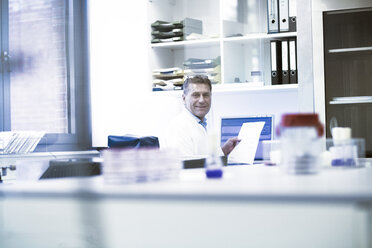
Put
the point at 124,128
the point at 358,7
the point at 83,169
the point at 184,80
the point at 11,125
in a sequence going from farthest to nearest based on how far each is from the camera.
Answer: the point at 124,128
the point at 184,80
the point at 11,125
the point at 358,7
the point at 83,169

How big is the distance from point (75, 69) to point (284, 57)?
1731mm

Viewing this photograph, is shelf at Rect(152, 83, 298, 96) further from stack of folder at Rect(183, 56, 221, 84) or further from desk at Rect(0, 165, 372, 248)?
desk at Rect(0, 165, 372, 248)

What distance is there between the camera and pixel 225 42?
424 centimetres

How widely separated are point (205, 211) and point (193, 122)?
110 inches

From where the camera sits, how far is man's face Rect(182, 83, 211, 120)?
4090 mm

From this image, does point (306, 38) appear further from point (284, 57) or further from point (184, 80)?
point (184, 80)

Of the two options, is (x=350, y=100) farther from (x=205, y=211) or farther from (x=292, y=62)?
(x=205, y=211)

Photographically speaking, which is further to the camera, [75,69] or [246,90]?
[75,69]

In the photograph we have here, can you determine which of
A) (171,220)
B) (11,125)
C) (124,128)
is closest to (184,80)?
(124,128)

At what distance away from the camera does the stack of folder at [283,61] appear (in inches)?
152

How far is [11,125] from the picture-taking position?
3881mm

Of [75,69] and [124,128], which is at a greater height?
[75,69]

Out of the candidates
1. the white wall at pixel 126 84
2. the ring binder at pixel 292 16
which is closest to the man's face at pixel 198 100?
the white wall at pixel 126 84

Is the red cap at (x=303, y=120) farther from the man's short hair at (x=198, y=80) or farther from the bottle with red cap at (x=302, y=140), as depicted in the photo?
the man's short hair at (x=198, y=80)
